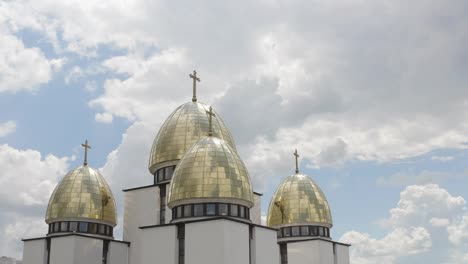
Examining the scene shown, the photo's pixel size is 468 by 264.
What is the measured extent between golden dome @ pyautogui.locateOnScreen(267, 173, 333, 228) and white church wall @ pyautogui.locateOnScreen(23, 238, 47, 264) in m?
12.9

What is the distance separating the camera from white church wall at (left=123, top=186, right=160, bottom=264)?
30.6 meters

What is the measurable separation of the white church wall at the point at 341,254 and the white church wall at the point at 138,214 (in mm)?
10813

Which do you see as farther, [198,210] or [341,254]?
[341,254]

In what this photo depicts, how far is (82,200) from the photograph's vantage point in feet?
100

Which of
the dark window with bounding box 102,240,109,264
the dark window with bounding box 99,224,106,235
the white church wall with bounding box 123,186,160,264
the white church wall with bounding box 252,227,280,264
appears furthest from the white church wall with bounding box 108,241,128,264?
the white church wall with bounding box 252,227,280,264

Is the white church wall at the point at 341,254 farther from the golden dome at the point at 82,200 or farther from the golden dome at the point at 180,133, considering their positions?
the golden dome at the point at 82,200

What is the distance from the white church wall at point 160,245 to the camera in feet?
78.1

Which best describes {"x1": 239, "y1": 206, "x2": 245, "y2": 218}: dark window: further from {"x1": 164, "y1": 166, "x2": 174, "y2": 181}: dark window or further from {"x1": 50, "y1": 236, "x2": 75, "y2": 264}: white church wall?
{"x1": 50, "y1": 236, "x2": 75, "y2": 264}: white church wall

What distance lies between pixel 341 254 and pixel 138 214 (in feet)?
39.9

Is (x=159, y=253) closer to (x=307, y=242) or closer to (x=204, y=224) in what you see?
(x=204, y=224)

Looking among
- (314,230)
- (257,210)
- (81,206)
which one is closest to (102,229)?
(81,206)

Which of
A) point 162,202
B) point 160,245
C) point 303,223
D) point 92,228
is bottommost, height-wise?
point 160,245

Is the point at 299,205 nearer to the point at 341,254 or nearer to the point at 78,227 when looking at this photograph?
the point at 341,254

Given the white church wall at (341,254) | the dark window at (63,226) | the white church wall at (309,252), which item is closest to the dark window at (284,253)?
the white church wall at (309,252)
